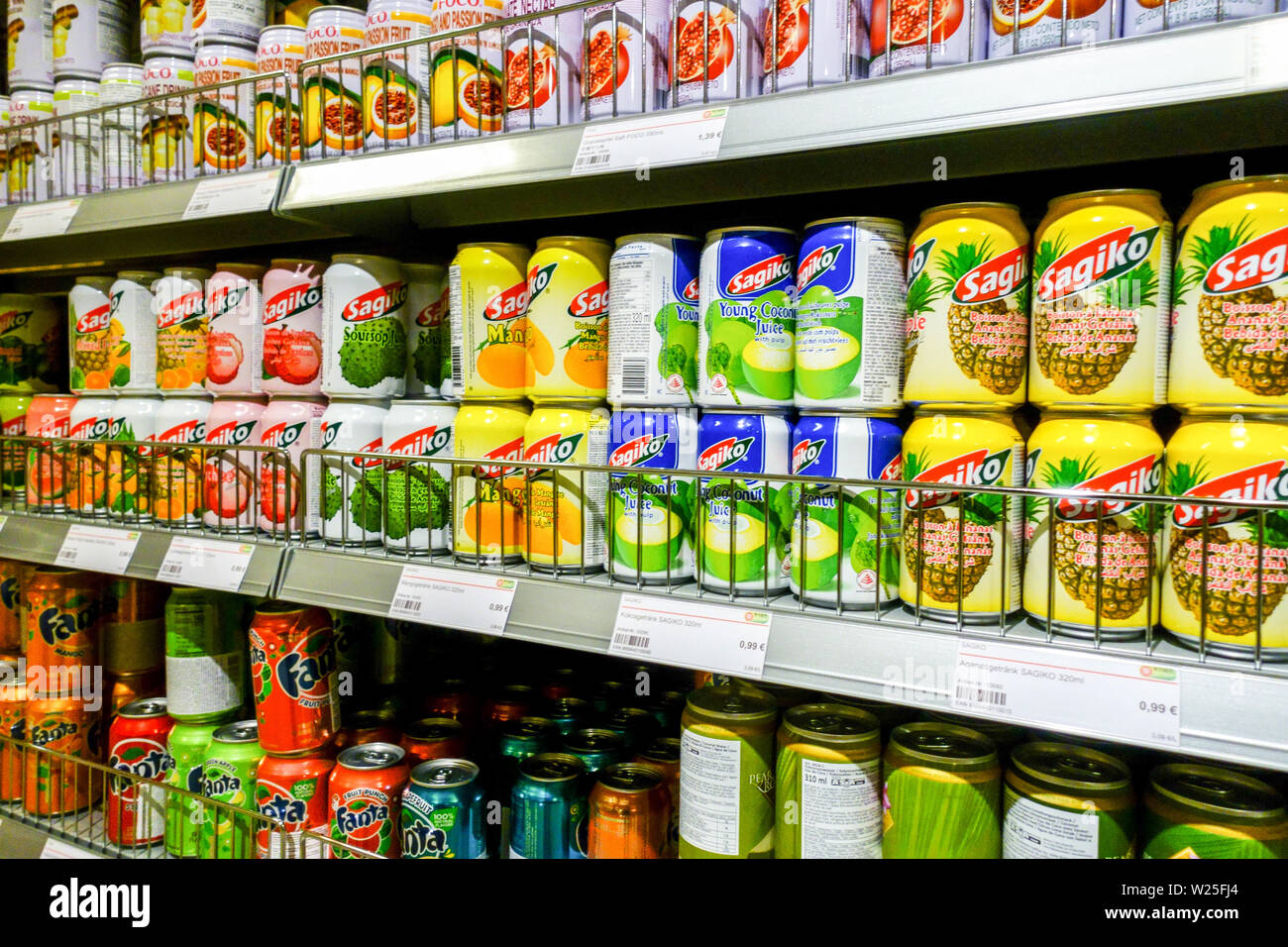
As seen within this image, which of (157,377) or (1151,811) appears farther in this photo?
(157,377)

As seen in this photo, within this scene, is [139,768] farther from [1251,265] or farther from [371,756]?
[1251,265]

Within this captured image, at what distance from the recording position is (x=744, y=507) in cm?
91

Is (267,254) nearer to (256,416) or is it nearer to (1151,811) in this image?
(256,416)

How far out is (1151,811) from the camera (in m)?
0.77

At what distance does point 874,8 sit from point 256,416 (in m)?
0.96

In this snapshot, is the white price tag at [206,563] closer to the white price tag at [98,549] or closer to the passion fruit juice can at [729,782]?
the white price tag at [98,549]

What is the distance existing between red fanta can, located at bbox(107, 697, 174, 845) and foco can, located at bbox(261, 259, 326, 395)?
0.61m

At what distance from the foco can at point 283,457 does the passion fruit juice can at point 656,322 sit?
491 mm

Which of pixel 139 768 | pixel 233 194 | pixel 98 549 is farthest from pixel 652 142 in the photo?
pixel 139 768

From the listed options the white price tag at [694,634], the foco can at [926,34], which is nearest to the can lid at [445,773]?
the white price tag at [694,634]

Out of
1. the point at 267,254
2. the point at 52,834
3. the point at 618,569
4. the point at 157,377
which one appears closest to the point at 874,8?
the point at 618,569

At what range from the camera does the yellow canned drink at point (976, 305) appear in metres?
0.82
